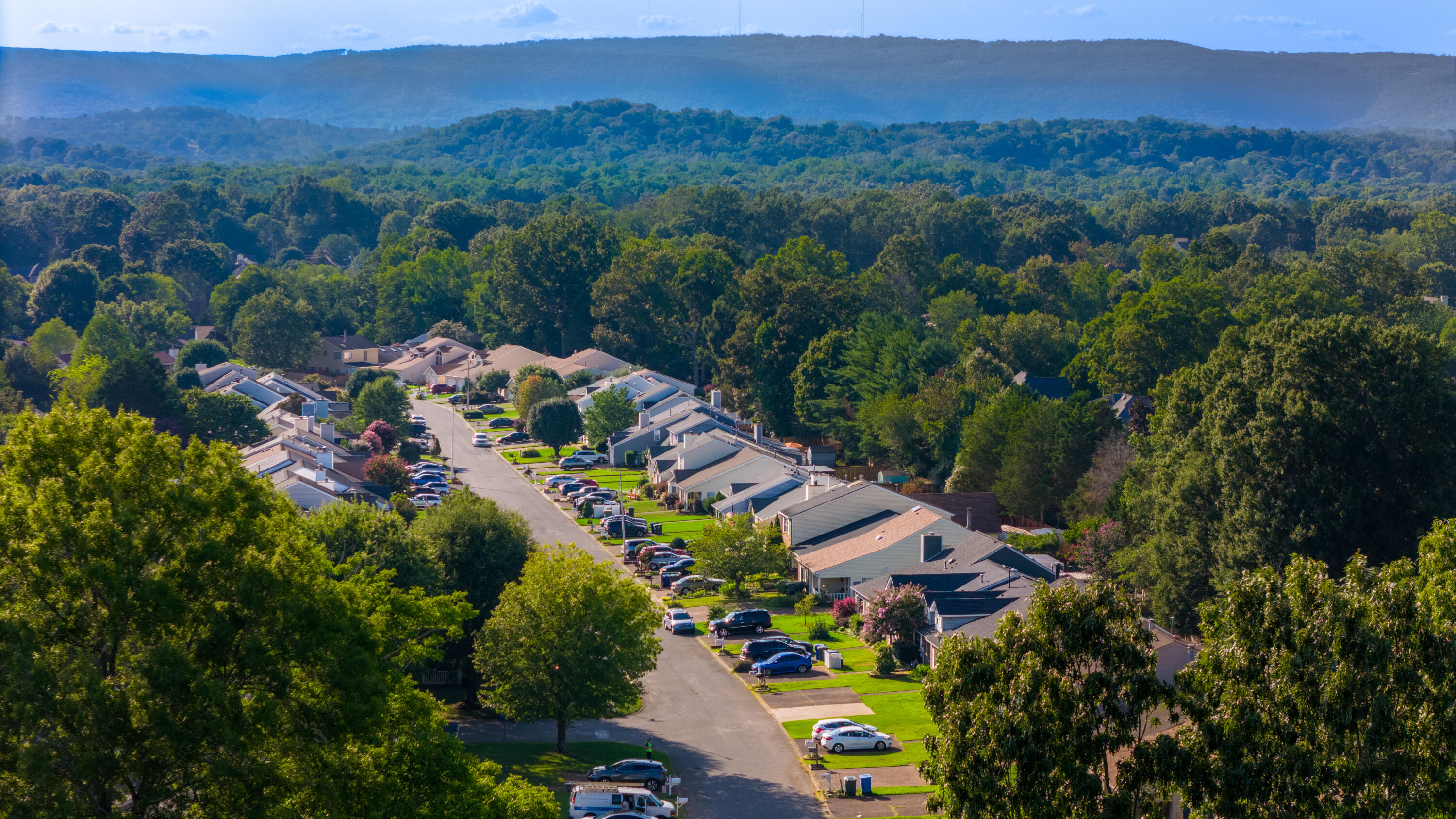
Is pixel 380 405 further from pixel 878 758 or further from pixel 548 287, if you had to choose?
pixel 878 758

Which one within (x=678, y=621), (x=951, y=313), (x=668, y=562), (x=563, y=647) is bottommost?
(x=668, y=562)

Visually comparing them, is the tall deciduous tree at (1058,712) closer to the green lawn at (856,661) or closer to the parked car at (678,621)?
the green lawn at (856,661)

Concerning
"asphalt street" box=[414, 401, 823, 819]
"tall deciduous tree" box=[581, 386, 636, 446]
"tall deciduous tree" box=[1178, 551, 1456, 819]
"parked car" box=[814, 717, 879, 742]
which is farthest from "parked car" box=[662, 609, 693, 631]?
"tall deciduous tree" box=[581, 386, 636, 446]

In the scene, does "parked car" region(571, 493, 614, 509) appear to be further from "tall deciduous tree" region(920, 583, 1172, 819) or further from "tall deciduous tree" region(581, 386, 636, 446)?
"tall deciduous tree" region(920, 583, 1172, 819)

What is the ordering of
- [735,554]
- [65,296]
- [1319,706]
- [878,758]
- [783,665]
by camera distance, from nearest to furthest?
[1319,706] < [878,758] < [783,665] < [735,554] < [65,296]

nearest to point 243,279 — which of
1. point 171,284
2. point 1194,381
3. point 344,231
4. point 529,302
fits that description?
point 171,284

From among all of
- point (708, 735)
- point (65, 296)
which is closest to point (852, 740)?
point (708, 735)

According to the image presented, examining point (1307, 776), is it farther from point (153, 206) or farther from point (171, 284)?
point (153, 206)

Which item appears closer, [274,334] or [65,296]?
[274,334]
